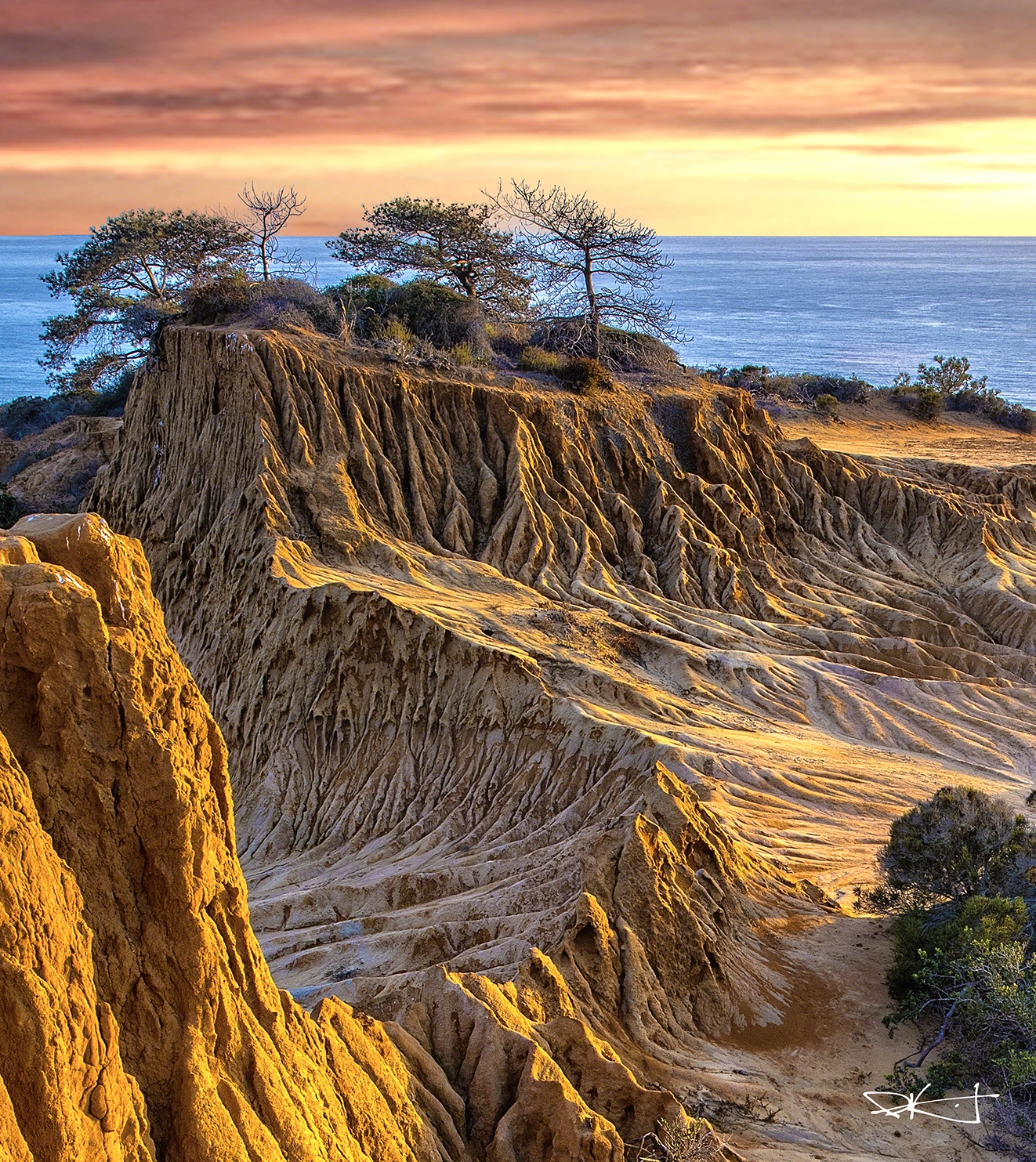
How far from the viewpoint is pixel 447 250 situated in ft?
147

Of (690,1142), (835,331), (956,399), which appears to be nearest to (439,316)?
(690,1142)

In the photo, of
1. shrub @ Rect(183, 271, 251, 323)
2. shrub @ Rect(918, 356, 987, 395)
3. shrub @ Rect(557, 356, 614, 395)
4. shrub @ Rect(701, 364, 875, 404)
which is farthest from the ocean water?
shrub @ Rect(183, 271, 251, 323)

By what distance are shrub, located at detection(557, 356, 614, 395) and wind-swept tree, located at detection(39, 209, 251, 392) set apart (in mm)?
16919

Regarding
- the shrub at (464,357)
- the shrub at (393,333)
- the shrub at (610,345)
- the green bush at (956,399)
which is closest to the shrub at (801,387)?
the green bush at (956,399)

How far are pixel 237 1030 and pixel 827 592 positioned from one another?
2697 centimetres

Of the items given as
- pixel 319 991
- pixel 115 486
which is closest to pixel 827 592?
pixel 115 486

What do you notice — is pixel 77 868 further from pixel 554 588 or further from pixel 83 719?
pixel 554 588

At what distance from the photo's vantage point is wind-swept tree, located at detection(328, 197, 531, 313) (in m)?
43.7

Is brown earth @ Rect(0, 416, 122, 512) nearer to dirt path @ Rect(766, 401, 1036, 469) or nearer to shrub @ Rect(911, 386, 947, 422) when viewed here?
dirt path @ Rect(766, 401, 1036, 469)

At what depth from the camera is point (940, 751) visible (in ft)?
81.6
